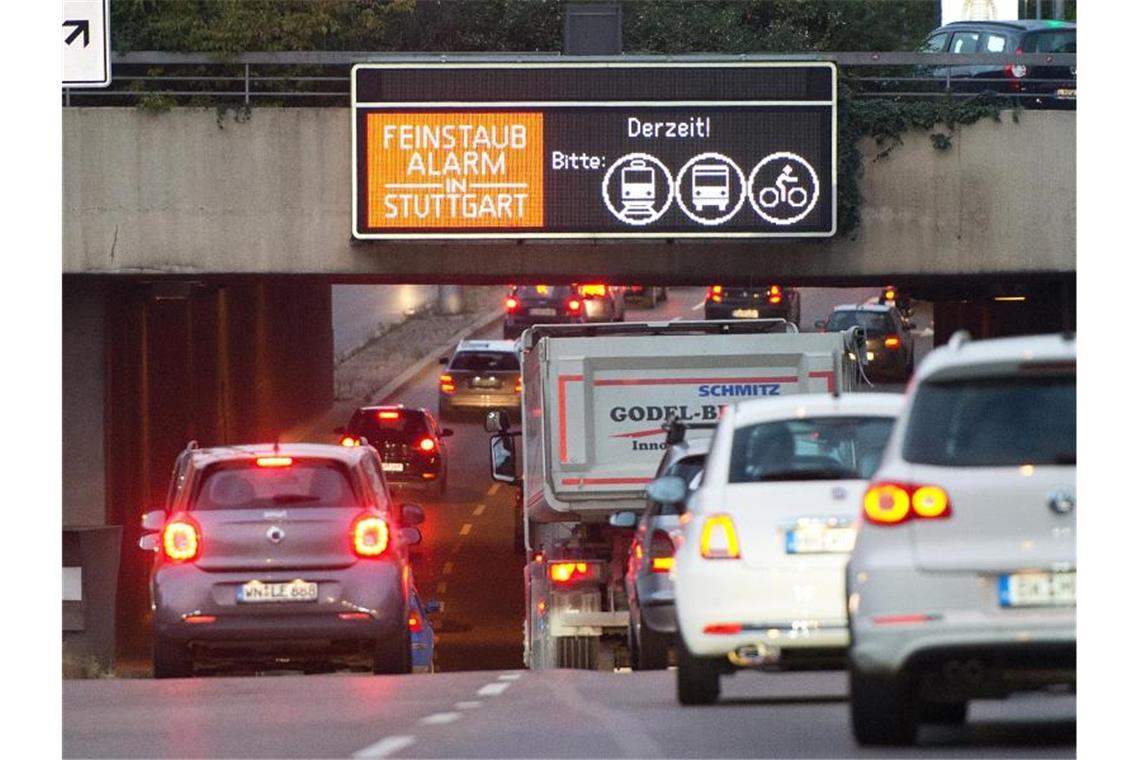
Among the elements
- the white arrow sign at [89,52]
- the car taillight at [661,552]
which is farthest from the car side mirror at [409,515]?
the white arrow sign at [89,52]

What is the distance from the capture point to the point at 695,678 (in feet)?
45.7

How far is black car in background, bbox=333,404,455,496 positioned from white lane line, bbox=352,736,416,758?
29.9 metres

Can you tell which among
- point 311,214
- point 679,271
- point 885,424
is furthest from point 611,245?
point 885,424

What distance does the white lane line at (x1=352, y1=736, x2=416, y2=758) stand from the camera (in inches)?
455

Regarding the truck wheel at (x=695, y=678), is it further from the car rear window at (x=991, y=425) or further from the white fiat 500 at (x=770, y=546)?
the car rear window at (x=991, y=425)

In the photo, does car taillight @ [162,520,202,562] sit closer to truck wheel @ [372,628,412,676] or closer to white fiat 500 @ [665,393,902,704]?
truck wheel @ [372,628,412,676]

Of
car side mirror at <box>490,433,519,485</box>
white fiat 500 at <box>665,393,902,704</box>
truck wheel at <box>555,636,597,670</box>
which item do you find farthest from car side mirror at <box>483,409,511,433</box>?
white fiat 500 at <box>665,393,902,704</box>

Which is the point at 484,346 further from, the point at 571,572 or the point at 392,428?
the point at 571,572

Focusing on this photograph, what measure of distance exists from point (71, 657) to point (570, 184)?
7.27 m

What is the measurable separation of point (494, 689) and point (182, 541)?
248 centimetres

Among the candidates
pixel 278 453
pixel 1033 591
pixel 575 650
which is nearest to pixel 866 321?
pixel 575 650

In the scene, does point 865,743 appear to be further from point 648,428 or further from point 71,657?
point 71,657

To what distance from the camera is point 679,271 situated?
2856 cm

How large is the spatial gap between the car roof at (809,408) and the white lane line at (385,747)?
8.75 ft
